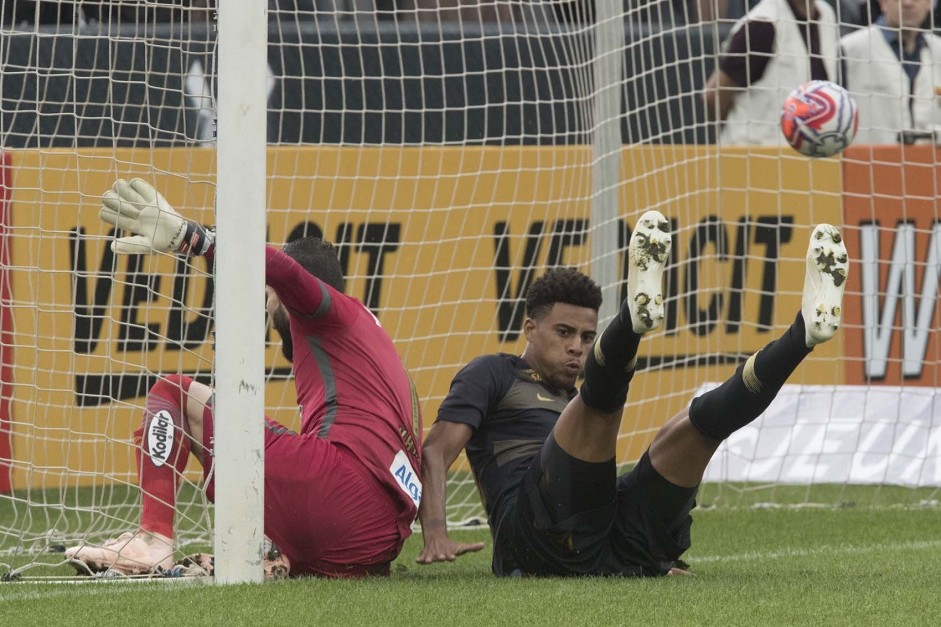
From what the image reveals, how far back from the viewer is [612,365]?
14.2ft

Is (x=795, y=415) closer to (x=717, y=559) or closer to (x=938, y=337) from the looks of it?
(x=938, y=337)

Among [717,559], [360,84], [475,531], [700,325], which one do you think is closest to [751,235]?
[700,325]

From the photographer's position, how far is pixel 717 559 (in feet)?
18.4

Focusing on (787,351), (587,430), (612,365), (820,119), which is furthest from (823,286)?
(820,119)

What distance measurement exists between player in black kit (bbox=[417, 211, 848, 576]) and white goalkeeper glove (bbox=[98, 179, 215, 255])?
1.13 m

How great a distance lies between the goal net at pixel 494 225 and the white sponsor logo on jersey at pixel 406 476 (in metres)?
2.04

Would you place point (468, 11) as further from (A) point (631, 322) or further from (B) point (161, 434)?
(A) point (631, 322)

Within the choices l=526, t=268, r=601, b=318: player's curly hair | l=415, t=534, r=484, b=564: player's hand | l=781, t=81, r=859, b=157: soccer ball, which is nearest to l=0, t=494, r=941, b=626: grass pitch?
l=415, t=534, r=484, b=564: player's hand

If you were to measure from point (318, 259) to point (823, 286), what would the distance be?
5.38ft

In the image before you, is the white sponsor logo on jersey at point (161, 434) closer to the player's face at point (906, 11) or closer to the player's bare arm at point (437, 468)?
the player's bare arm at point (437, 468)

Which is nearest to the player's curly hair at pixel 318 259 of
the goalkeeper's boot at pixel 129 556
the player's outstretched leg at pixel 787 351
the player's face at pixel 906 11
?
the goalkeeper's boot at pixel 129 556

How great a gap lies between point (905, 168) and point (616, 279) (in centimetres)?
220

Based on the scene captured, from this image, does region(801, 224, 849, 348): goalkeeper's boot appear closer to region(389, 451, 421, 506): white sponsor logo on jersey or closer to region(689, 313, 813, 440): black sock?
region(689, 313, 813, 440): black sock

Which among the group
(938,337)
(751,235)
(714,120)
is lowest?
(938,337)
